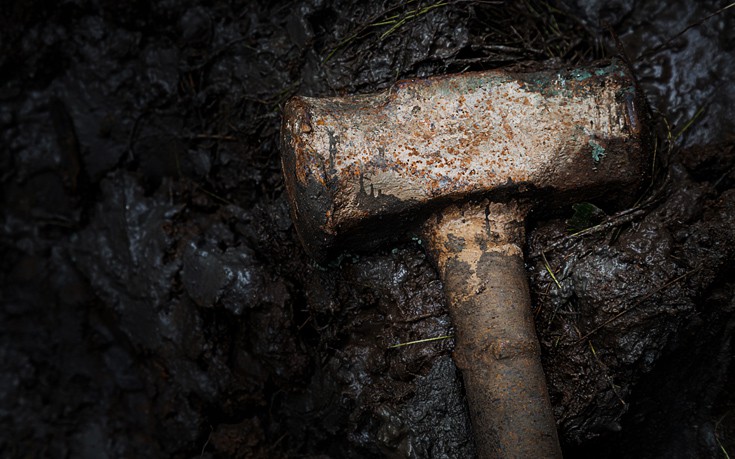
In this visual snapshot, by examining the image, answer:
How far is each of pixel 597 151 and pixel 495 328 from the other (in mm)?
723

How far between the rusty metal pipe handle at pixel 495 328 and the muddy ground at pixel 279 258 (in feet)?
0.88

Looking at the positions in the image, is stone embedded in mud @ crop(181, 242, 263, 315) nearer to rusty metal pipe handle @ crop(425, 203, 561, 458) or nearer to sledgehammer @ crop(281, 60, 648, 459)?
sledgehammer @ crop(281, 60, 648, 459)

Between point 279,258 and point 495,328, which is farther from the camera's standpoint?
point 279,258

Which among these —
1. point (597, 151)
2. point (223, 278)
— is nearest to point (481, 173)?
point (597, 151)

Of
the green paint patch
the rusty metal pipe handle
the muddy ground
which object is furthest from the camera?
the muddy ground

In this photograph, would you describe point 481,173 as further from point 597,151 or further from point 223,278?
point 223,278

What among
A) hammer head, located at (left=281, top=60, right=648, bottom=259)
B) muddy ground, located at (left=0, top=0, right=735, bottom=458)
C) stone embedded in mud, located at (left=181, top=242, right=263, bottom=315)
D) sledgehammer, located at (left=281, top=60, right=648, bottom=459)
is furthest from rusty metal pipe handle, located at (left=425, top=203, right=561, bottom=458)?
stone embedded in mud, located at (left=181, top=242, right=263, bottom=315)

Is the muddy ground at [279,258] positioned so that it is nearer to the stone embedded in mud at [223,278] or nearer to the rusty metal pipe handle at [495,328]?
the stone embedded in mud at [223,278]

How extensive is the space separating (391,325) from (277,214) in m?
0.75

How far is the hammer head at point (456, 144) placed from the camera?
1.92 meters

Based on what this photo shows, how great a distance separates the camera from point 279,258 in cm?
262

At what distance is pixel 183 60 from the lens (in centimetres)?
285

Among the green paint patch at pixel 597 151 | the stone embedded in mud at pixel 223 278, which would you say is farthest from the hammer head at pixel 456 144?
the stone embedded in mud at pixel 223 278

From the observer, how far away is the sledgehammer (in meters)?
1.89
